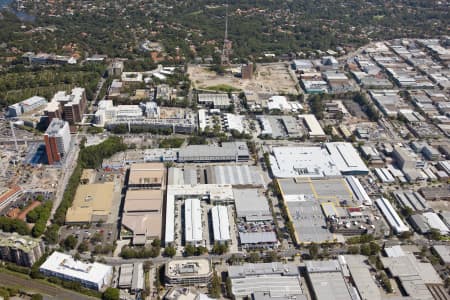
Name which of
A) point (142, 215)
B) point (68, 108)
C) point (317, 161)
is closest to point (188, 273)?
point (142, 215)

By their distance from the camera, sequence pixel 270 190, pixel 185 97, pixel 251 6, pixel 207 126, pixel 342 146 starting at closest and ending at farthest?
pixel 270 190
pixel 342 146
pixel 207 126
pixel 185 97
pixel 251 6

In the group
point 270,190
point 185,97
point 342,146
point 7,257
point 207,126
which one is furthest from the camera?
point 185,97

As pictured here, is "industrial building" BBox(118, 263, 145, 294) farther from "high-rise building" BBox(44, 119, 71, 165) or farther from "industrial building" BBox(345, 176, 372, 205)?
"industrial building" BBox(345, 176, 372, 205)

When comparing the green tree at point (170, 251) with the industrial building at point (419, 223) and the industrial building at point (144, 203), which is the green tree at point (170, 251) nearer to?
the industrial building at point (144, 203)

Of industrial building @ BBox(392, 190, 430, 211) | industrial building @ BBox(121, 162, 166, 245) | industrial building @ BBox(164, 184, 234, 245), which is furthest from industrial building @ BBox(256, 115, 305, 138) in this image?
industrial building @ BBox(121, 162, 166, 245)

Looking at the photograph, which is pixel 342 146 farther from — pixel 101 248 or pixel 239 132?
pixel 101 248

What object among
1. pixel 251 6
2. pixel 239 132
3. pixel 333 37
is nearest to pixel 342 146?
pixel 239 132
